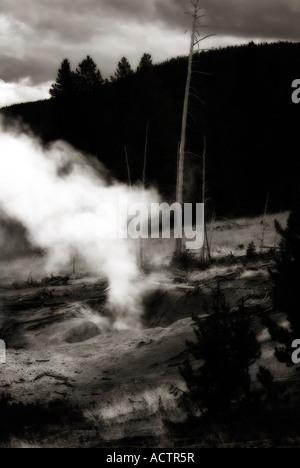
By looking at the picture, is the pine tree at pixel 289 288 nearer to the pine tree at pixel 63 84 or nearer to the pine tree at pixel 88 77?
the pine tree at pixel 63 84

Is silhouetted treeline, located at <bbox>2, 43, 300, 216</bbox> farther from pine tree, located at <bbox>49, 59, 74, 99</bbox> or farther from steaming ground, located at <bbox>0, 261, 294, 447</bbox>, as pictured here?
steaming ground, located at <bbox>0, 261, 294, 447</bbox>

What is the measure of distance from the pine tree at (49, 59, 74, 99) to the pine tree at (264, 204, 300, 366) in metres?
33.2

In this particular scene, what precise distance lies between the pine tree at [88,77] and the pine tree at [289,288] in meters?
38.0

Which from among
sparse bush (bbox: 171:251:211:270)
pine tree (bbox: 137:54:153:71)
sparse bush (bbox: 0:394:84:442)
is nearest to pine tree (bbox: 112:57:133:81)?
pine tree (bbox: 137:54:153:71)

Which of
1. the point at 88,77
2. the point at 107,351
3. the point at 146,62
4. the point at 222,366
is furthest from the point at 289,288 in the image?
the point at 88,77

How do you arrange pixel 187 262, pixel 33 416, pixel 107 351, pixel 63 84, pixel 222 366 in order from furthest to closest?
1. pixel 63 84
2. pixel 187 262
3. pixel 107 351
4. pixel 33 416
5. pixel 222 366

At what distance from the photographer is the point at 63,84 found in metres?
38.8

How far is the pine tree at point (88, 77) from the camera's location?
43500mm

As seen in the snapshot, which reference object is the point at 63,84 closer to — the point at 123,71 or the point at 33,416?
the point at 123,71

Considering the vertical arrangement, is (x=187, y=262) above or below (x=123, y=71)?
below

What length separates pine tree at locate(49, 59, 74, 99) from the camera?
126ft

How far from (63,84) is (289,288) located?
3466cm

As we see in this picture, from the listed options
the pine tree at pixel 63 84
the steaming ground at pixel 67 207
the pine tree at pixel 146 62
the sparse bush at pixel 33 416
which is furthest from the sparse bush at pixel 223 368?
the pine tree at pixel 63 84
